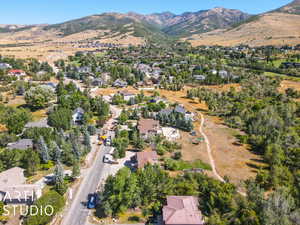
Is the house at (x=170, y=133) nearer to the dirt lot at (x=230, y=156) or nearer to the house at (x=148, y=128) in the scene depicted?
the house at (x=148, y=128)

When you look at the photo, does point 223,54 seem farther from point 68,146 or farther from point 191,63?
point 68,146

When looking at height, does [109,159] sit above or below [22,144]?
below

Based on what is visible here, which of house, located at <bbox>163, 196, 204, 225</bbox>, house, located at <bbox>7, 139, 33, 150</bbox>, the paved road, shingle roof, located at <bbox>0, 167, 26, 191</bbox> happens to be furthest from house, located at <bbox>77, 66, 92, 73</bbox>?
house, located at <bbox>163, 196, 204, 225</bbox>

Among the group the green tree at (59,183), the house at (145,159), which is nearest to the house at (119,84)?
the house at (145,159)

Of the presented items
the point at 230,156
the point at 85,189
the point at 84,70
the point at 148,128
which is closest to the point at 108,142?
the point at 148,128

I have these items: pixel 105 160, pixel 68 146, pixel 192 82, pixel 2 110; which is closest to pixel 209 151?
pixel 105 160

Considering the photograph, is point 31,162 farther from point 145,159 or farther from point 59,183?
point 145,159
